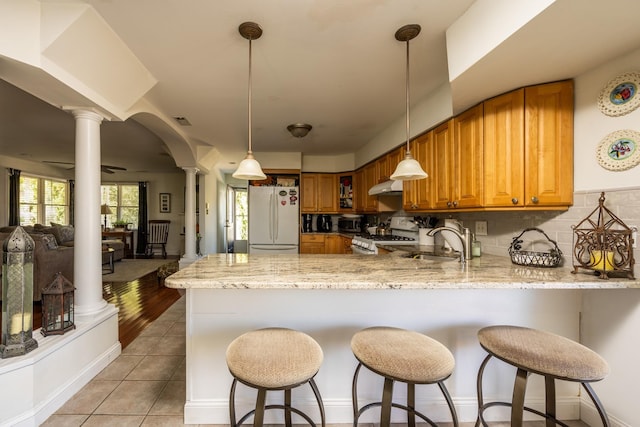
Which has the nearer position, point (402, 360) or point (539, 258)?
point (402, 360)

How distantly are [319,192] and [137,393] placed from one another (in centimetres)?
410

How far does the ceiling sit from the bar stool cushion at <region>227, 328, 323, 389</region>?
1757 mm

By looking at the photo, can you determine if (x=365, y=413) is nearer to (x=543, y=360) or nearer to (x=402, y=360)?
(x=402, y=360)

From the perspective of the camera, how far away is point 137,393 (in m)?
1.90

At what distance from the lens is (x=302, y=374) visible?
1086 mm

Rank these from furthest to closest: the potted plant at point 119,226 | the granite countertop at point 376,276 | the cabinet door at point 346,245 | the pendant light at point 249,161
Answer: the potted plant at point 119,226 → the cabinet door at point 346,245 → the pendant light at point 249,161 → the granite countertop at point 376,276

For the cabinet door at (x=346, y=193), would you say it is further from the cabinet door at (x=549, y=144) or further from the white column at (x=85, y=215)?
the white column at (x=85, y=215)

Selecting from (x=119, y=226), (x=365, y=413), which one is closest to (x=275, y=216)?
(x=365, y=413)

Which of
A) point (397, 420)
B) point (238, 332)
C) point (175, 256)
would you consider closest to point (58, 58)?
point (238, 332)

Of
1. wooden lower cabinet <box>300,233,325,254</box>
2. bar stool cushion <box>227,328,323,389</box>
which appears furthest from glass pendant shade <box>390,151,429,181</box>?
wooden lower cabinet <box>300,233,325,254</box>

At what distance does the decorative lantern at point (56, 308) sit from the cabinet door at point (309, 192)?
3.82 m

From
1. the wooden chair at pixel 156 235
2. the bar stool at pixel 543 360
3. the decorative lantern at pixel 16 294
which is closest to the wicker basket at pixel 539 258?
the bar stool at pixel 543 360

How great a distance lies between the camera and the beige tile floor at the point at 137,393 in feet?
5.44

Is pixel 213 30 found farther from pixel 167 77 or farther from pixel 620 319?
pixel 620 319
